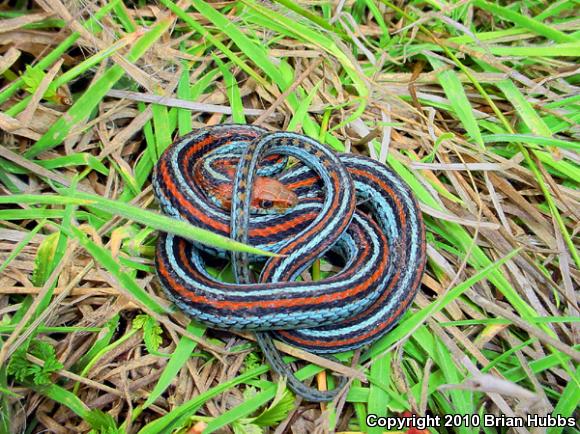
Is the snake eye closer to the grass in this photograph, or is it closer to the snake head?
the snake head

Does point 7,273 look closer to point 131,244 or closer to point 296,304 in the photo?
point 131,244

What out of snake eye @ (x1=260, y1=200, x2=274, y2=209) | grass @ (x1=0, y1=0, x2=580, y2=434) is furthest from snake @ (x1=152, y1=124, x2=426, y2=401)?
grass @ (x1=0, y1=0, x2=580, y2=434)

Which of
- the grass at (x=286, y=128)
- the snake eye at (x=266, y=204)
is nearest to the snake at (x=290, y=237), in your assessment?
the snake eye at (x=266, y=204)

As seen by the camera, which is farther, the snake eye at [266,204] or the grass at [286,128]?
the snake eye at [266,204]

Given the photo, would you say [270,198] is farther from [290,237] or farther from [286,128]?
[286,128]

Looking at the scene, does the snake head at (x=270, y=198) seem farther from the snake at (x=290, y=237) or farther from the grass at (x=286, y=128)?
the grass at (x=286, y=128)

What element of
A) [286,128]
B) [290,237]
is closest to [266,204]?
[290,237]
